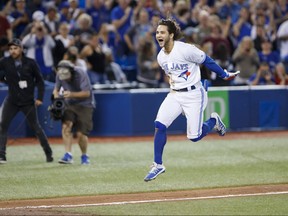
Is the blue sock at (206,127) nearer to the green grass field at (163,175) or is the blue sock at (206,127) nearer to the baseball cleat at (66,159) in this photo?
the green grass field at (163,175)

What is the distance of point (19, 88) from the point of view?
43.8 feet

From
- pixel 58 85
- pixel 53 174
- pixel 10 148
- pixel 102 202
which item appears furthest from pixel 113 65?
pixel 102 202

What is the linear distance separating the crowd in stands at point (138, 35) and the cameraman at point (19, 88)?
3129 mm

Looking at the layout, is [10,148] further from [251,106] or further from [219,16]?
[219,16]

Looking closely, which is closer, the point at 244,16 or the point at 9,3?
the point at 9,3

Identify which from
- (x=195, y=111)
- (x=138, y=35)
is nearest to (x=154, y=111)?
(x=138, y=35)

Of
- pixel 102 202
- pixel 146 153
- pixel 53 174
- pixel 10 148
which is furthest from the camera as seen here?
pixel 10 148

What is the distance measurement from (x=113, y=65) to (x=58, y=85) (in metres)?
5.74

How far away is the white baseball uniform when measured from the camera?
1022cm

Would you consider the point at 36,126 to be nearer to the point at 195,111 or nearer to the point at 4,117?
the point at 4,117

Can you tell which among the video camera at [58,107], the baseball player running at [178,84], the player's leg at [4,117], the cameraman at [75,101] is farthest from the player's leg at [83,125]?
the baseball player running at [178,84]

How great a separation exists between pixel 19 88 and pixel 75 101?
3.46ft

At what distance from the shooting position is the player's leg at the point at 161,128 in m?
10.2

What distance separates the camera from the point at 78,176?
11906 millimetres
